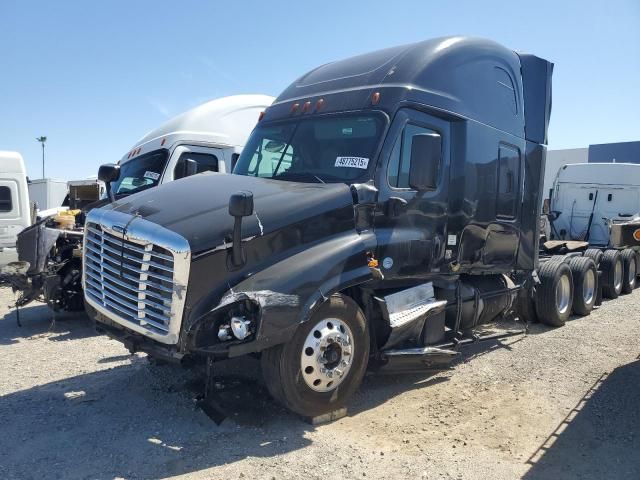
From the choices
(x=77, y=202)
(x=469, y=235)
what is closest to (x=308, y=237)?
(x=469, y=235)

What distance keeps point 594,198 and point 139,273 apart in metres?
12.8

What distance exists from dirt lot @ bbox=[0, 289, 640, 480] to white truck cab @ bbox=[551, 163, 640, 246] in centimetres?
→ 789

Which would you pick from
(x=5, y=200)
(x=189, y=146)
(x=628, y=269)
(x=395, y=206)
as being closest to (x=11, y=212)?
(x=5, y=200)

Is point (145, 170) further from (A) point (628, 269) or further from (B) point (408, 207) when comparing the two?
(A) point (628, 269)

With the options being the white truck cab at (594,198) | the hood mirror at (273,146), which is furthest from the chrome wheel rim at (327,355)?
the white truck cab at (594,198)

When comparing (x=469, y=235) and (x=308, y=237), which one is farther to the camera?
(x=469, y=235)

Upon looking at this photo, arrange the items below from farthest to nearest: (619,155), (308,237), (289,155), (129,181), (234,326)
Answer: (619,155) < (129,181) < (289,155) < (308,237) < (234,326)

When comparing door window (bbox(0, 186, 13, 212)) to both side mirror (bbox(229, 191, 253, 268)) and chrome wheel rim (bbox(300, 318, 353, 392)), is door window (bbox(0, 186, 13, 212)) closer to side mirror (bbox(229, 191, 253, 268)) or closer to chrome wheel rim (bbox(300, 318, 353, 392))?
side mirror (bbox(229, 191, 253, 268))

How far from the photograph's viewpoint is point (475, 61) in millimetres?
6301

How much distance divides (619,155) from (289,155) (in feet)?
115

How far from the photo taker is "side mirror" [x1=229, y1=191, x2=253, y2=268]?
13.2 feet

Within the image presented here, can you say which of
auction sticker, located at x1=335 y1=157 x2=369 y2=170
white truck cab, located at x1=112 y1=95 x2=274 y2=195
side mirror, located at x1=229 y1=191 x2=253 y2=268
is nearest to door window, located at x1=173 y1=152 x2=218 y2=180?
white truck cab, located at x1=112 y1=95 x2=274 y2=195

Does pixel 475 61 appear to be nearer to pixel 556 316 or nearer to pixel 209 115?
pixel 556 316

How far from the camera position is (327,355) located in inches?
180
